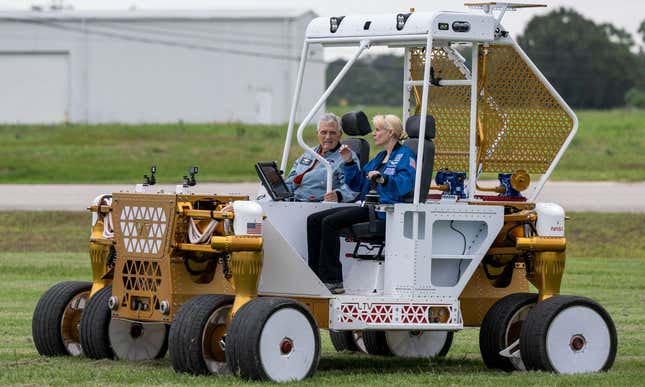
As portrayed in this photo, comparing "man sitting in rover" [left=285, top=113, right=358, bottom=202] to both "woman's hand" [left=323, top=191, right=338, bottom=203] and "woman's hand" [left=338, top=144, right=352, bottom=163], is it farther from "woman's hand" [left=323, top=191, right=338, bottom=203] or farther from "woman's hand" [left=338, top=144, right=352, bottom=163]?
"woman's hand" [left=323, top=191, right=338, bottom=203]

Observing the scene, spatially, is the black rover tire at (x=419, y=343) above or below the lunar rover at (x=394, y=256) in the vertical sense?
below

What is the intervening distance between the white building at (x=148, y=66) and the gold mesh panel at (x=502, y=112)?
48672mm

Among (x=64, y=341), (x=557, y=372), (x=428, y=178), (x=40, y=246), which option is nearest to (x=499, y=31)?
(x=428, y=178)

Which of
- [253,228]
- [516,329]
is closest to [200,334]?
[253,228]

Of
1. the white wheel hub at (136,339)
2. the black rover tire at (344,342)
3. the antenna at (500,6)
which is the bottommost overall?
the black rover tire at (344,342)

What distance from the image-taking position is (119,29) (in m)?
61.7

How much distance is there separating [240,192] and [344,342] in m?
15.7

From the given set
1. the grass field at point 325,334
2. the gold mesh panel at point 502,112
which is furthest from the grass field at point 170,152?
the gold mesh panel at point 502,112

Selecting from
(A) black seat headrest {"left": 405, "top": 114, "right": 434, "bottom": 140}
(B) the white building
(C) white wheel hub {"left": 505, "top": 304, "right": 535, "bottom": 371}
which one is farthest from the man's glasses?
(B) the white building

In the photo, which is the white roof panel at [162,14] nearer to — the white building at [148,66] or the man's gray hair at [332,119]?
the white building at [148,66]

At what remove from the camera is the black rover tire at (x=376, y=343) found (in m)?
12.4

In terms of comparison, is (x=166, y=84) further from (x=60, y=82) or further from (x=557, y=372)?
(x=557, y=372)

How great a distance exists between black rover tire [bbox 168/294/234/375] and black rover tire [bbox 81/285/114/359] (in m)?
1.13

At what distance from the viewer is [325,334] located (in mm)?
14031
